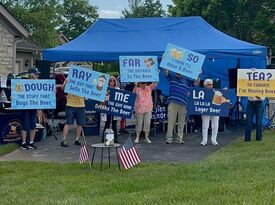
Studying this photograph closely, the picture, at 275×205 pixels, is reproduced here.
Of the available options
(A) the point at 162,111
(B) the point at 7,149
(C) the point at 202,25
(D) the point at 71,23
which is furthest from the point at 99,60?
(D) the point at 71,23

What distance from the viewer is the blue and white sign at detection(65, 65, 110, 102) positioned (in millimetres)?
10719

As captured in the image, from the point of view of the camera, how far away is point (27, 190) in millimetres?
7059

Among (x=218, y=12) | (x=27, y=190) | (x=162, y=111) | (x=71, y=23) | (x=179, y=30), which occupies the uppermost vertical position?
(x=71, y=23)

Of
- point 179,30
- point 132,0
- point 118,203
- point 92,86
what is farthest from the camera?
point 132,0

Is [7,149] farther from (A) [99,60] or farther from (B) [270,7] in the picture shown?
(B) [270,7]

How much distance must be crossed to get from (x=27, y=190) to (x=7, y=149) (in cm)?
395

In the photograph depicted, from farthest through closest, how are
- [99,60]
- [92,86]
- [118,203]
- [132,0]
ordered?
[132,0]
[99,60]
[92,86]
[118,203]

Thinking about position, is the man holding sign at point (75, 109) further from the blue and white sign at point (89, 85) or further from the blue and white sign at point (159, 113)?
the blue and white sign at point (159, 113)

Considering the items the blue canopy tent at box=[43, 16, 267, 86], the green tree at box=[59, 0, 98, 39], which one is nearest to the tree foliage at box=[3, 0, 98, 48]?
the blue canopy tent at box=[43, 16, 267, 86]

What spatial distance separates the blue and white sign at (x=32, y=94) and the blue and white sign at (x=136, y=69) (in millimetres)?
1625

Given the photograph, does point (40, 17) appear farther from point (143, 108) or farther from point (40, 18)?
point (143, 108)

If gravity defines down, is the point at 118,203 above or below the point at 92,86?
below

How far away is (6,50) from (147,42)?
9.23 metres

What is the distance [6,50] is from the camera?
2162cm
